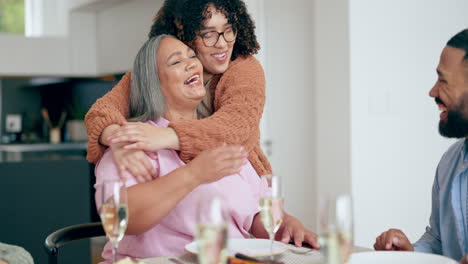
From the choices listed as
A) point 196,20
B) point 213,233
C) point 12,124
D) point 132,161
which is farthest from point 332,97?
point 12,124

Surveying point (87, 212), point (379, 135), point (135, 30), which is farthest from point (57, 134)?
point (379, 135)

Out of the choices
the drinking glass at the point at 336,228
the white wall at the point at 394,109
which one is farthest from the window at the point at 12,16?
the drinking glass at the point at 336,228

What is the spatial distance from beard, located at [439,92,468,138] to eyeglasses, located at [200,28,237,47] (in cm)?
77

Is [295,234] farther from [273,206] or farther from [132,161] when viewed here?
[132,161]

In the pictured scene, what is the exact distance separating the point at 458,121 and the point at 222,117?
68 cm

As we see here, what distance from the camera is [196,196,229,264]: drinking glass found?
1.00m

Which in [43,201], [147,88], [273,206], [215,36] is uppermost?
[215,36]

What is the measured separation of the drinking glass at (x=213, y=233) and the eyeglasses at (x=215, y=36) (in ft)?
3.77

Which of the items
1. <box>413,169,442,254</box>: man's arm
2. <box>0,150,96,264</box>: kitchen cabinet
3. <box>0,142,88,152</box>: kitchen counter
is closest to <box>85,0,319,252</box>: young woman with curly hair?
<box>413,169,442,254</box>: man's arm

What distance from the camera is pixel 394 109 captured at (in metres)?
3.77

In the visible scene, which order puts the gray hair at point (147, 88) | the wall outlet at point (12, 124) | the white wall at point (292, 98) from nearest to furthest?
the gray hair at point (147, 88) → the white wall at point (292, 98) → the wall outlet at point (12, 124)

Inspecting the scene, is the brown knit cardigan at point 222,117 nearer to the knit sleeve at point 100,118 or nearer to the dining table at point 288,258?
the knit sleeve at point 100,118

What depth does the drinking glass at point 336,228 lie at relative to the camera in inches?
41.8

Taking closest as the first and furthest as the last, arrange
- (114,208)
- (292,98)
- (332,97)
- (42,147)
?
(114,208), (332,97), (292,98), (42,147)
